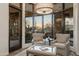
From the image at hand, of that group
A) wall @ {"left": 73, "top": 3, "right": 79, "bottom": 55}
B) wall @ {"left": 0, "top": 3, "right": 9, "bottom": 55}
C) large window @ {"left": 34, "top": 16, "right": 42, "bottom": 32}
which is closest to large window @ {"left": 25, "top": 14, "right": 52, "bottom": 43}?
large window @ {"left": 34, "top": 16, "right": 42, "bottom": 32}

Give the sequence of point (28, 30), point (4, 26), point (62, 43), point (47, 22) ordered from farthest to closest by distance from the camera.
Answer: point (62, 43) → point (28, 30) → point (47, 22) → point (4, 26)

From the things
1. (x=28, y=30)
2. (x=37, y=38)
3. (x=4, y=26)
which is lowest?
(x=37, y=38)

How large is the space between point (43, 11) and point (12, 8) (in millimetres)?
842

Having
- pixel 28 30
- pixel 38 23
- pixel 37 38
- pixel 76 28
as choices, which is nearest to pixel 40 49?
pixel 37 38

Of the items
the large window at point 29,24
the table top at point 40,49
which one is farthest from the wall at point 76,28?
the large window at point 29,24

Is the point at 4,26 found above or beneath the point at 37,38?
above

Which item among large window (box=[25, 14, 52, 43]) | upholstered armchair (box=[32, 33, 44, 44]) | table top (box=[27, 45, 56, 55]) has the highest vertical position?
large window (box=[25, 14, 52, 43])

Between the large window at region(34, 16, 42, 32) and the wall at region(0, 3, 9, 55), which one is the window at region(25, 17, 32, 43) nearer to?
the large window at region(34, 16, 42, 32)

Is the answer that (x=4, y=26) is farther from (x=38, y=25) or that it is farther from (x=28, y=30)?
(x=38, y=25)

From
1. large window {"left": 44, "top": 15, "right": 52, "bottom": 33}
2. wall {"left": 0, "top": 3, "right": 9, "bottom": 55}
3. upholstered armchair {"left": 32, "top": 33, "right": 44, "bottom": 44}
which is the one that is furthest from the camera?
upholstered armchair {"left": 32, "top": 33, "right": 44, "bottom": 44}

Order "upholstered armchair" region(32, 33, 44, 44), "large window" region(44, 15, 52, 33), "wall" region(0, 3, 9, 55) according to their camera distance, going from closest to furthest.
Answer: "wall" region(0, 3, 9, 55) < "large window" region(44, 15, 52, 33) < "upholstered armchair" region(32, 33, 44, 44)

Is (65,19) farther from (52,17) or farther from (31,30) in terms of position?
(31,30)

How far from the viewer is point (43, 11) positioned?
389 cm

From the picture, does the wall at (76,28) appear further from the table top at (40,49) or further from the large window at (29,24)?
the large window at (29,24)
